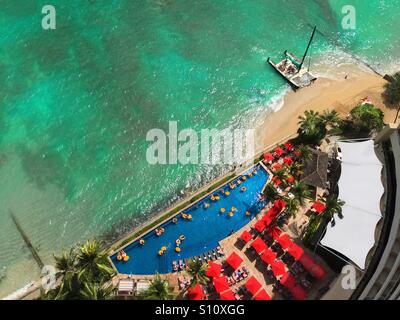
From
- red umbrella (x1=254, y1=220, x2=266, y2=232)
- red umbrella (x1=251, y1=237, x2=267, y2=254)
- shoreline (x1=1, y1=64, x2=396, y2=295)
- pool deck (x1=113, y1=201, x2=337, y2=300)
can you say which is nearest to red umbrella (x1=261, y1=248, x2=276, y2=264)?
red umbrella (x1=251, y1=237, x2=267, y2=254)

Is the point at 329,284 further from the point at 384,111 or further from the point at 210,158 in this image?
the point at 384,111

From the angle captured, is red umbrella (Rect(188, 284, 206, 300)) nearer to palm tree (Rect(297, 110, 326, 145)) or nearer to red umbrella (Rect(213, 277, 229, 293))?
red umbrella (Rect(213, 277, 229, 293))

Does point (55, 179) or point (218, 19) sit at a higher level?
point (218, 19)

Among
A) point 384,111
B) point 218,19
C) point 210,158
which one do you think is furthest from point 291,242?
point 218,19

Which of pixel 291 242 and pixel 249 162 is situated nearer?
pixel 291 242

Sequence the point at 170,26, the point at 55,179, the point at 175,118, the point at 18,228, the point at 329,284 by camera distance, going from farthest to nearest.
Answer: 1. the point at 170,26
2. the point at 175,118
3. the point at 55,179
4. the point at 18,228
5. the point at 329,284

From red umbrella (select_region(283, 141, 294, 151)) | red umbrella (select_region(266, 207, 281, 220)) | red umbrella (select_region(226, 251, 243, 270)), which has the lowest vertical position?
red umbrella (select_region(226, 251, 243, 270))

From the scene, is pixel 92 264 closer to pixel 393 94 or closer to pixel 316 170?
pixel 316 170

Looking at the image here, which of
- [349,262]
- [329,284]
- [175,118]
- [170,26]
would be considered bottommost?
[329,284]

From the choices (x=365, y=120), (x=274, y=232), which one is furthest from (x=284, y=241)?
(x=365, y=120)
